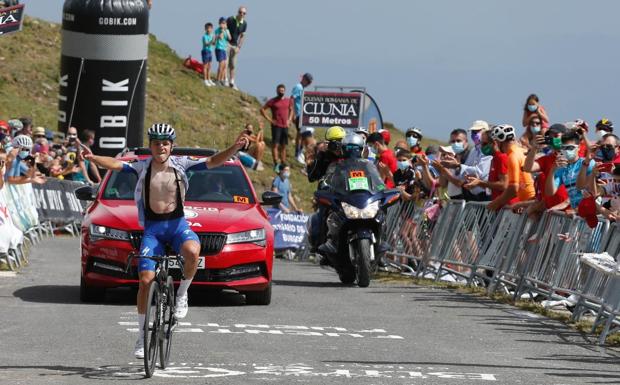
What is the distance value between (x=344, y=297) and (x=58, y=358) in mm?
6584

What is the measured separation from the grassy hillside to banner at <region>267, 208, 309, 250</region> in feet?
39.8

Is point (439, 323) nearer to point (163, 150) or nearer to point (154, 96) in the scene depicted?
point (163, 150)

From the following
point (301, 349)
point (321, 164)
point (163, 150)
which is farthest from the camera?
point (321, 164)

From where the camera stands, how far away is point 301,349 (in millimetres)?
12906

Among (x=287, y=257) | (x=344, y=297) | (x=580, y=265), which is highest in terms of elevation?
(x=580, y=265)

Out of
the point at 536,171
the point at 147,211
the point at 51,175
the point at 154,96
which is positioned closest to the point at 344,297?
the point at 536,171

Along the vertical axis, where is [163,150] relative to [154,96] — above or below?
above

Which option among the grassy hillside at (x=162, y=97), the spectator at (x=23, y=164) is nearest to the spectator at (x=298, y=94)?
the grassy hillside at (x=162, y=97)

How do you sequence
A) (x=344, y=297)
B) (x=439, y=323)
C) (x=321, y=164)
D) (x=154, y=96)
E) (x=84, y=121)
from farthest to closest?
(x=154, y=96) < (x=84, y=121) < (x=321, y=164) < (x=344, y=297) < (x=439, y=323)

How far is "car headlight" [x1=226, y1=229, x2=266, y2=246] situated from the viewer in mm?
16516

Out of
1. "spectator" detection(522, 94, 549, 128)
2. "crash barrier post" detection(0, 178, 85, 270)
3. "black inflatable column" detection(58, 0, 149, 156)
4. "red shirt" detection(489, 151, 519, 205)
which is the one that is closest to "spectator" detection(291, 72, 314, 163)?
"black inflatable column" detection(58, 0, 149, 156)

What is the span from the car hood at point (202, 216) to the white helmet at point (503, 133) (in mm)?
3327

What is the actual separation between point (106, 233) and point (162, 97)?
33102mm

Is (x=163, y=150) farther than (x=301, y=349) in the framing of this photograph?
No
